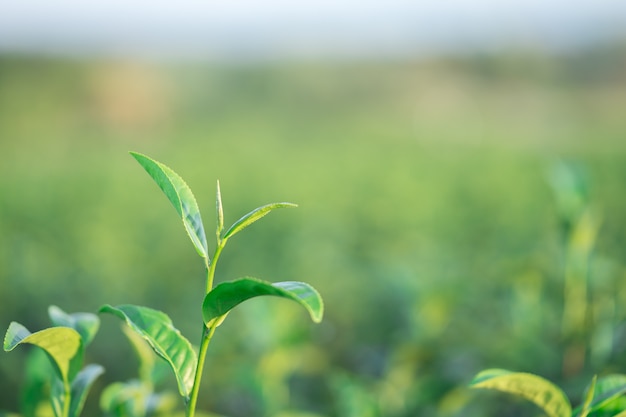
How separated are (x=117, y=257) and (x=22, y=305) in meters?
0.72

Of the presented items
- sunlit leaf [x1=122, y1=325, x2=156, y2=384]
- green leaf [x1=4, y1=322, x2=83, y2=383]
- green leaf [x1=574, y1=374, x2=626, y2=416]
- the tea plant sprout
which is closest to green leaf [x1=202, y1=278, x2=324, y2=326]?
the tea plant sprout

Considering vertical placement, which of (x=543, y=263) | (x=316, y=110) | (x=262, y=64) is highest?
(x=262, y=64)

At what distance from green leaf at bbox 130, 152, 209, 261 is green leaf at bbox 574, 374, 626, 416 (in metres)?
0.62

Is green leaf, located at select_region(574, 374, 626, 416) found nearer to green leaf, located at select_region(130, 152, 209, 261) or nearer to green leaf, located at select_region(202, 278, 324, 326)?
green leaf, located at select_region(202, 278, 324, 326)

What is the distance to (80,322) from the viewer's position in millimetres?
1126

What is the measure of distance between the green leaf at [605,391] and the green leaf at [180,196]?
62cm

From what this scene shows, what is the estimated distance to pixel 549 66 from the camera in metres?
Answer: 52.9

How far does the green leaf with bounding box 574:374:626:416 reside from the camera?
102cm

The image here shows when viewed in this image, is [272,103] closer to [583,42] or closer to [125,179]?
[583,42]

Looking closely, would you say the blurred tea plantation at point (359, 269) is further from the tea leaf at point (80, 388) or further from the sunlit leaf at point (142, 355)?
the tea leaf at point (80, 388)

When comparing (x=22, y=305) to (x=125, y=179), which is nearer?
(x=22, y=305)

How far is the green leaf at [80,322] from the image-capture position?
1.10 metres

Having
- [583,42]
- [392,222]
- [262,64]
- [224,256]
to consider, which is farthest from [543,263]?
[583,42]

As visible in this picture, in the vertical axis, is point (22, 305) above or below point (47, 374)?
below
